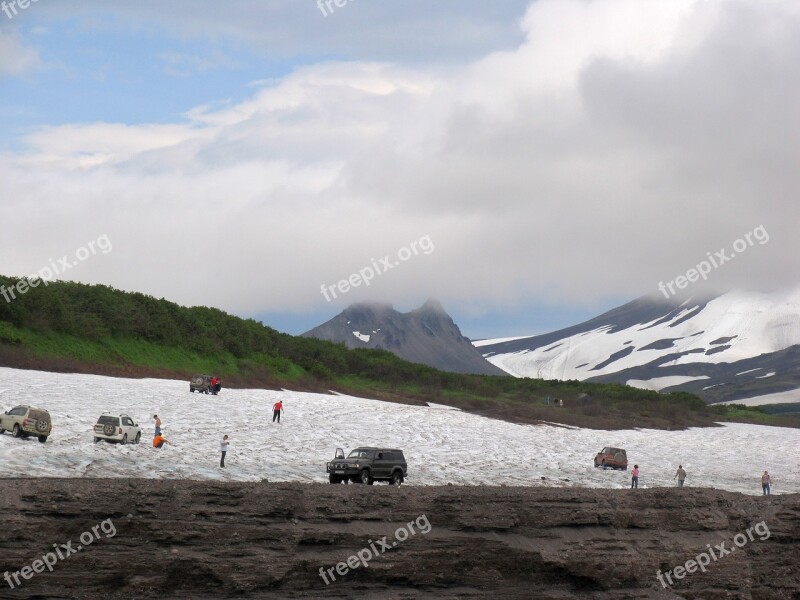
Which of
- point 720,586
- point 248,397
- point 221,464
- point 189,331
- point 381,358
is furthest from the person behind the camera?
point 381,358

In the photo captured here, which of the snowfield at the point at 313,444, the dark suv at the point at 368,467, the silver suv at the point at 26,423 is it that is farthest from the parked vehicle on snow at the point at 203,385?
the dark suv at the point at 368,467

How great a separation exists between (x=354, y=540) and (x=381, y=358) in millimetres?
101037

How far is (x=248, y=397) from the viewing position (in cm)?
7588

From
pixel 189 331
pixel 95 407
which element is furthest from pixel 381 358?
pixel 95 407

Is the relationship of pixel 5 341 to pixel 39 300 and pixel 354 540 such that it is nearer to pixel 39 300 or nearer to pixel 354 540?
pixel 39 300

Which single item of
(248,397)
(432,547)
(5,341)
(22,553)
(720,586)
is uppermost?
(5,341)

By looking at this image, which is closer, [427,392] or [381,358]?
[427,392]

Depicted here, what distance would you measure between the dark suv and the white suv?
39.3ft

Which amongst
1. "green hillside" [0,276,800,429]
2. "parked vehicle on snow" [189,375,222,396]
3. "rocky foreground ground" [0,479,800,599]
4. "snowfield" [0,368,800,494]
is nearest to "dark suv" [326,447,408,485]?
"snowfield" [0,368,800,494]

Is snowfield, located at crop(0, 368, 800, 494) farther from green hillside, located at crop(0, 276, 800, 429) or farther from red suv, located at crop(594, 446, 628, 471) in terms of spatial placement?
green hillside, located at crop(0, 276, 800, 429)

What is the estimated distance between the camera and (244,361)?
4043 inches

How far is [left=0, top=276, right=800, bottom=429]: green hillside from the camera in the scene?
8488cm

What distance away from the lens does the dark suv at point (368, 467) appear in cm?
4056

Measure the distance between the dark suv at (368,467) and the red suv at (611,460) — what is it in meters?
24.3
